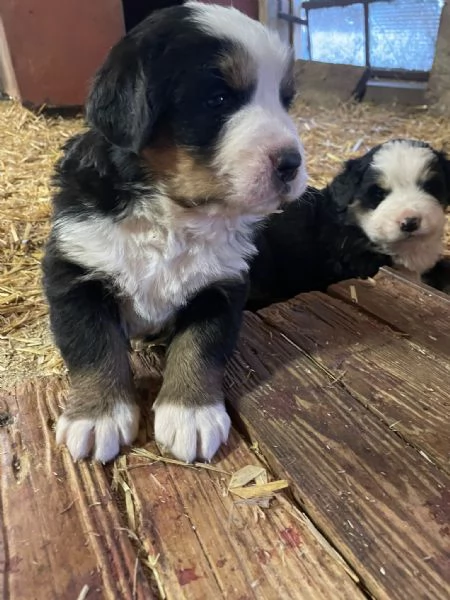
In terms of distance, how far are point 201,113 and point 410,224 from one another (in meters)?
2.37

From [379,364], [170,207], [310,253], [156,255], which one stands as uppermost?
[170,207]

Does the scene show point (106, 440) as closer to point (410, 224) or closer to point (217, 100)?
point (217, 100)

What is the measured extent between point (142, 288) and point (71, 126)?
19.9ft

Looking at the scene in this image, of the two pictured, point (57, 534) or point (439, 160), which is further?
point (439, 160)

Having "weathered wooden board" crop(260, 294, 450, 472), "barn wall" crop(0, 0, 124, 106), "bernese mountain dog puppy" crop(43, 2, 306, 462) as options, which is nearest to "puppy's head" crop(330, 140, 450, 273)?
"weathered wooden board" crop(260, 294, 450, 472)

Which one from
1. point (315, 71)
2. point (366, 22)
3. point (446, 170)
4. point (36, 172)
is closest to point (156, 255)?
point (446, 170)

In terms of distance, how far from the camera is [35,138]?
697cm

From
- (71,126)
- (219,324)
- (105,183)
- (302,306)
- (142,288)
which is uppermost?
(105,183)

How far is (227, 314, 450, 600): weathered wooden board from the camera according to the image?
61.6 inches

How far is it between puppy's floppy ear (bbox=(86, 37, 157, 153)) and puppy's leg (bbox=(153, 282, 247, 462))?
692 millimetres

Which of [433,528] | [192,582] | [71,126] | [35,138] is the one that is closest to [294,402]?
[433,528]

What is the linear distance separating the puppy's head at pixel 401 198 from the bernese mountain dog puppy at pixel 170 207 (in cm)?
191

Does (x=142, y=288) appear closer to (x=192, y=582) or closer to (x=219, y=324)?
(x=219, y=324)

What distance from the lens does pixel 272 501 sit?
180cm
